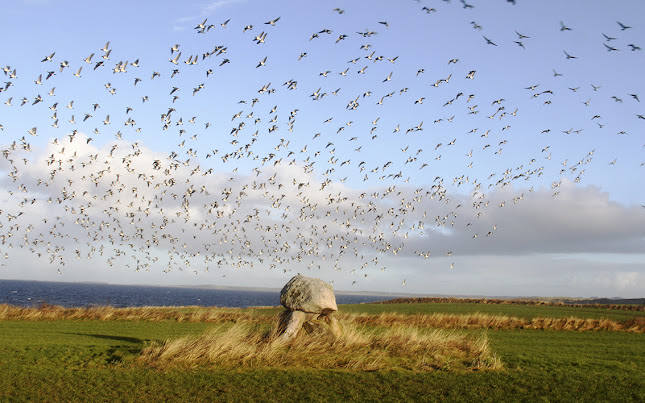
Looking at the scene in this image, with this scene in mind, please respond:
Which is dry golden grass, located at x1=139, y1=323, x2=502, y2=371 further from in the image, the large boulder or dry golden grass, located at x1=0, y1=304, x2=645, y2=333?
dry golden grass, located at x1=0, y1=304, x2=645, y2=333

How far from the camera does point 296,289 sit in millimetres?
26203

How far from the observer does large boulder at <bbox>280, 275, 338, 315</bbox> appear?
25438 millimetres

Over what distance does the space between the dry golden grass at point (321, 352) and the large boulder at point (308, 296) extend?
5.00ft

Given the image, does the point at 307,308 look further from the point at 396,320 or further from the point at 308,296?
the point at 396,320

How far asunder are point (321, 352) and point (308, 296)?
3.71 m

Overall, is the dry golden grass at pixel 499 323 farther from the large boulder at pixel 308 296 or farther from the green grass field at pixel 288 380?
the green grass field at pixel 288 380

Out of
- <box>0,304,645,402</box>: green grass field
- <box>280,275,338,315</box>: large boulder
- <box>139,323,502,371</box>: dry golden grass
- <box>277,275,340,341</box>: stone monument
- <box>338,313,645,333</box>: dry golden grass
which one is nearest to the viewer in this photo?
<box>0,304,645,402</box>: green grass field

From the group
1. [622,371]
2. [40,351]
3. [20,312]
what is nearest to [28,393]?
[40,351]

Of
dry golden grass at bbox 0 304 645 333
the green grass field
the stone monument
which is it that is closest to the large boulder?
the stone monument

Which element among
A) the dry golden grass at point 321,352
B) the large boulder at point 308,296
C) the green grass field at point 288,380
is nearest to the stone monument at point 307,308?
the large boulder at point 308,296

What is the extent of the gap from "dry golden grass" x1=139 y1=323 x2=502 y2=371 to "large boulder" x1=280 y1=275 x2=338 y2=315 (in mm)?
1524

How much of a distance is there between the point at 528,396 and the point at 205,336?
1388 centimetres

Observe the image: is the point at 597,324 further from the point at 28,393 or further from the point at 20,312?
the point at 20,312

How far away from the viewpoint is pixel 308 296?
83.8ft
